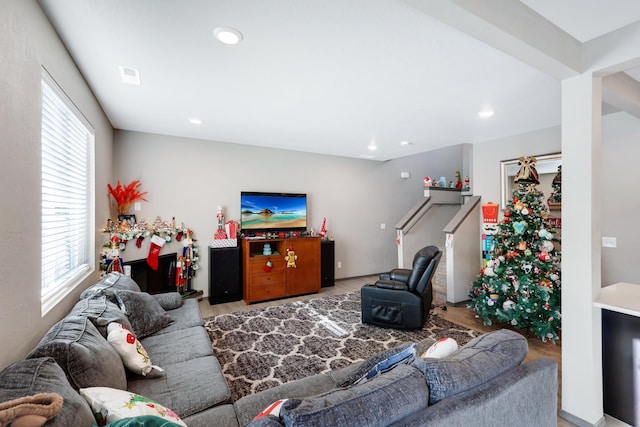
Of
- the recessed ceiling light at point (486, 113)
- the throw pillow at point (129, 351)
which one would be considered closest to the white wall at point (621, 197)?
the recessed ceiling light at point (486, 113)

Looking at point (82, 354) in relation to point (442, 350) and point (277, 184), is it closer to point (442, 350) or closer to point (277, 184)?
point (442, 350)

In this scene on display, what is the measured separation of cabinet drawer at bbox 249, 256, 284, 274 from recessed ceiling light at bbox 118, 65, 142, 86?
2.72 metres

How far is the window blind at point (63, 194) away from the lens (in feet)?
6.15

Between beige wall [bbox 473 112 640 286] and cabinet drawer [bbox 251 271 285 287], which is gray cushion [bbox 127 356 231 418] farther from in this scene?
beige wall [bbox 473 112 640 286]

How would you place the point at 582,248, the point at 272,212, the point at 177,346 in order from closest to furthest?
the point at 582,248 → the point at 177,346 → the point at 272,212

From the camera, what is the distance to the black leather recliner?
330 centimetres

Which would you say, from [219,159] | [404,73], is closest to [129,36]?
[404,73]

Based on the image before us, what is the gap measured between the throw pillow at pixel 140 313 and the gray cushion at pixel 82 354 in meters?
0.61

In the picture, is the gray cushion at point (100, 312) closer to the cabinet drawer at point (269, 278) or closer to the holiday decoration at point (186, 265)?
the holiday decoration at point (186, 265)

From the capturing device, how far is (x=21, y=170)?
143cm

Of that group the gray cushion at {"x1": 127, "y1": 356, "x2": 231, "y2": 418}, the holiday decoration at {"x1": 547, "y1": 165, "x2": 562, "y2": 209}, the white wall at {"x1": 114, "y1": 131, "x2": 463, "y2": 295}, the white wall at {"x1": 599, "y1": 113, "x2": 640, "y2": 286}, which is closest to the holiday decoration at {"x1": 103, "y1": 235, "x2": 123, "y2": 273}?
the white wall at {"x1": 114, "y1": 131, "x2": 463, "y2": 295}

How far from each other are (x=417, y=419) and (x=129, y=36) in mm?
2518

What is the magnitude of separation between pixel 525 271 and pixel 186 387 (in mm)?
3454

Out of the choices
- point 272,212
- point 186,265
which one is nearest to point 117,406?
point 186,265
